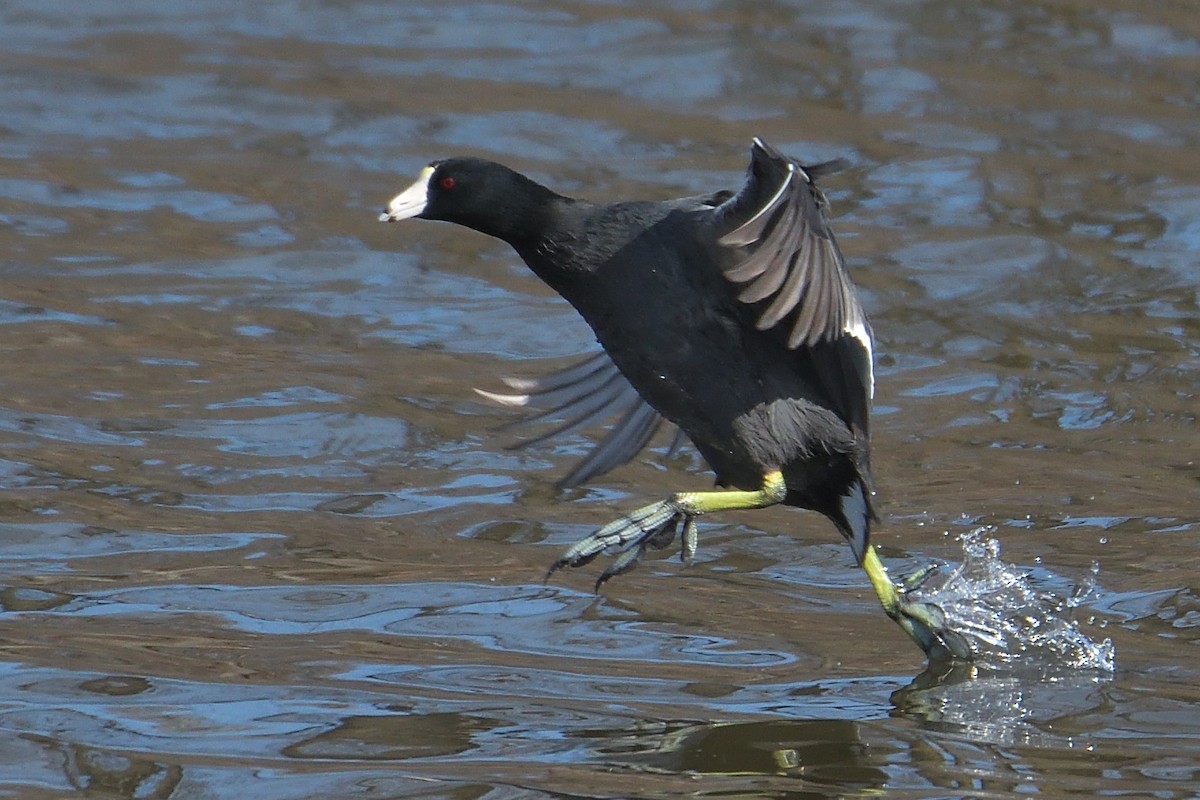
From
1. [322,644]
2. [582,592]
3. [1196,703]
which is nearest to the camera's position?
[1196,703]

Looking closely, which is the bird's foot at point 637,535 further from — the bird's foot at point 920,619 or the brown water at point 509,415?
the bird's foot at point 920,619

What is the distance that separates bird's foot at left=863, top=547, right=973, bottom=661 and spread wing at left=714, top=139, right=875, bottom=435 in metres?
0.59

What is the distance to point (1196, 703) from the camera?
4285 millimetres

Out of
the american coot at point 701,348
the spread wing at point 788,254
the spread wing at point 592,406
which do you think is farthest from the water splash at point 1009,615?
the spread wing at point 592,406

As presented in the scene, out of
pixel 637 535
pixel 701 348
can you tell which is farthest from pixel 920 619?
pixel 701 348

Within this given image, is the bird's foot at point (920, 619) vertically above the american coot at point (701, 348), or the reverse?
the american coot at point (701, 348)

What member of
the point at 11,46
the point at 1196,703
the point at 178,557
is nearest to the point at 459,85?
the point at 11,46

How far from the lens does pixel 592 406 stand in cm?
554

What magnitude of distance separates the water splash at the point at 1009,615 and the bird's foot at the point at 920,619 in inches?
1.3

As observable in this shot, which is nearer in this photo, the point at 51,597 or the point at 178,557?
the point at 51,597

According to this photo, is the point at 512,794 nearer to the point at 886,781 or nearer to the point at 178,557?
the point at 886,781

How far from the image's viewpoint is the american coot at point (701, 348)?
461cm

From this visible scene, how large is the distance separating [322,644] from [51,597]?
2.30 feet

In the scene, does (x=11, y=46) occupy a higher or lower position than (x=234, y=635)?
higher
